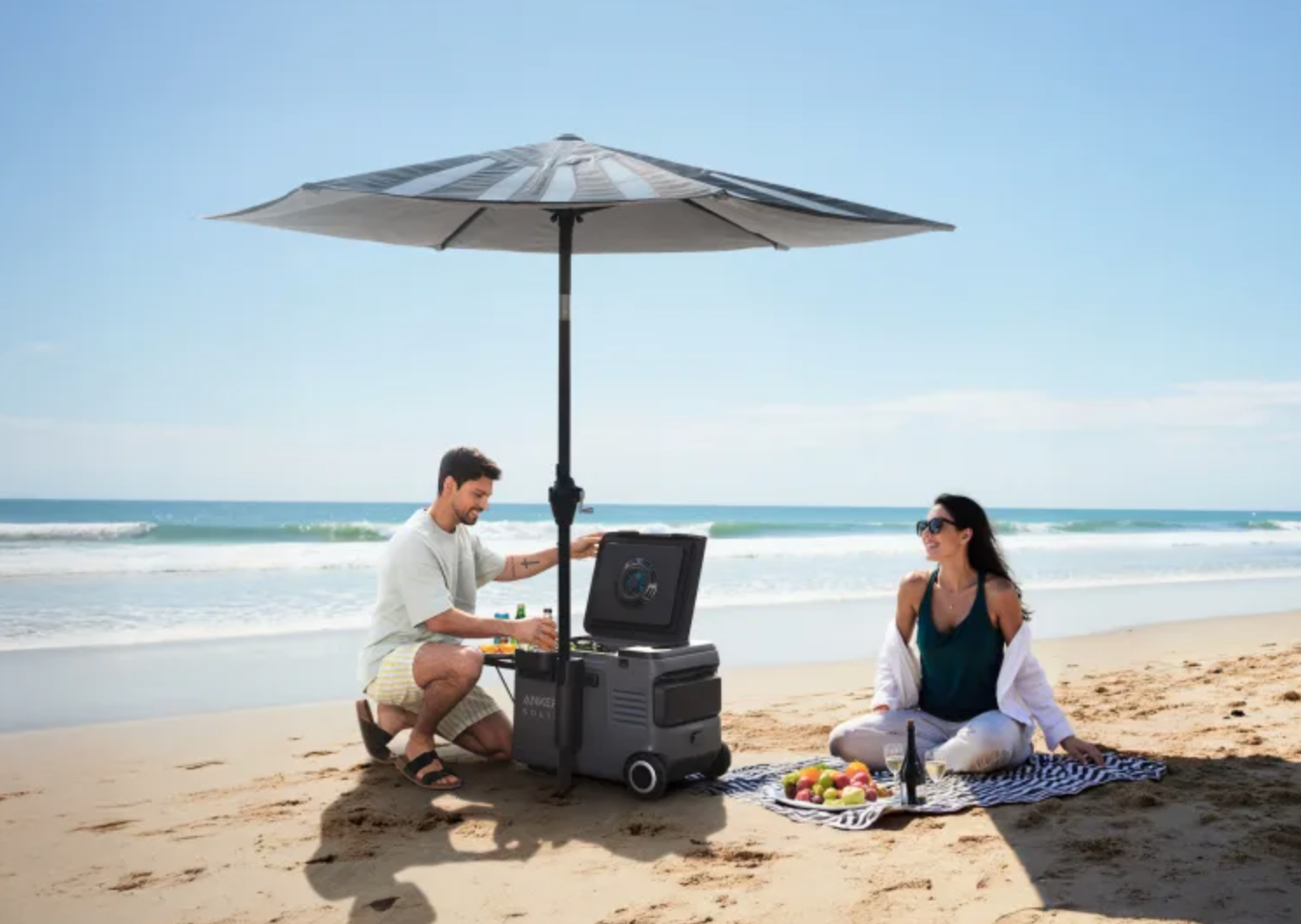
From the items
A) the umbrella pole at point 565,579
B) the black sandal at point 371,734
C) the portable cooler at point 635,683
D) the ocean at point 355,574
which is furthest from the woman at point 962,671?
the ocean at point 355,574

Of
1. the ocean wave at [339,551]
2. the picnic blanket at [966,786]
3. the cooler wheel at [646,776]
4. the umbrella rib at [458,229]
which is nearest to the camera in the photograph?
the picnic blanket at [966,786]

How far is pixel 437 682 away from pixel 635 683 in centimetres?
78

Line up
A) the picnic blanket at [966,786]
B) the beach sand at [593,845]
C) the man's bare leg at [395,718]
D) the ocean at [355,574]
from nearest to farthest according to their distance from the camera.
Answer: the beach sand at [593,845] → the picnic blanket at [966,786] → the man's bare leg at [395,718] → the ocean at [355,574]

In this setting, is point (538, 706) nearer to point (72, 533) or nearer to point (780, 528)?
point (72, 533)

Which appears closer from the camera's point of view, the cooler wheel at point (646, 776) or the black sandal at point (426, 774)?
the cooler wheel at point (646, 776)

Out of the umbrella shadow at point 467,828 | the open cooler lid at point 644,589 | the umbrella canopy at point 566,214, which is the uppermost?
the umbrella canopy at point 566,214

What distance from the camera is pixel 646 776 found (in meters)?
4.15

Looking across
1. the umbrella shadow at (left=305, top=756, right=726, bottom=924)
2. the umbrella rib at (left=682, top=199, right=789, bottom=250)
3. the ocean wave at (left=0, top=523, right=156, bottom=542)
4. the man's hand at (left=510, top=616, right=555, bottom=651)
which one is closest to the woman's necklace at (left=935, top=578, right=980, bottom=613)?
the umbrella shadow at (left=305, top=756, right=726, bottom=924)

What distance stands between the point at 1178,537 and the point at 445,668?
97.0ft

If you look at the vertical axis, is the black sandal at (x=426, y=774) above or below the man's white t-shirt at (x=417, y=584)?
below

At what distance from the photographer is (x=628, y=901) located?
3191 millimetres

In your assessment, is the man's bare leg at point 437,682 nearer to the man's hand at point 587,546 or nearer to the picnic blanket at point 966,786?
the man's hand at point 587,546

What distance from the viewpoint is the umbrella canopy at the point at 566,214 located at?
3723mm

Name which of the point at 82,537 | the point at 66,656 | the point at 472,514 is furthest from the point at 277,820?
the point at 82,537
